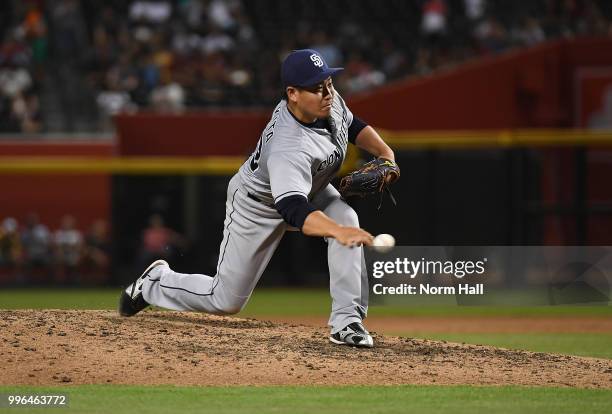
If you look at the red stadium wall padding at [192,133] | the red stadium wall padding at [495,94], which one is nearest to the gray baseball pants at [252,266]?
the red stadium wall padding at [495,94]

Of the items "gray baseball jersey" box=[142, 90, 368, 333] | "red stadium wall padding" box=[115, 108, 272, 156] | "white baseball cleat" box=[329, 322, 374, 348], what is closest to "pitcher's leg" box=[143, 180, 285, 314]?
"gray baseball jersey" box=[142, 90, 368, 333]

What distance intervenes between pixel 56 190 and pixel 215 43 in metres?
3.56

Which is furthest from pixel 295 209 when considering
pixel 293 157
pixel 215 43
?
pixel 215 43

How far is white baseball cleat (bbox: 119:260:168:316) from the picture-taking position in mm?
6508

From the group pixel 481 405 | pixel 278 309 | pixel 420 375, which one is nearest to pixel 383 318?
pixel 278 309

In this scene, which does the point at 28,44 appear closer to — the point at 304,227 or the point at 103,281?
the point at 103,281

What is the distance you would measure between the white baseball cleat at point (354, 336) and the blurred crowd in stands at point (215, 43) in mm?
9782

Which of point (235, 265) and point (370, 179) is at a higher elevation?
point (370, 179)

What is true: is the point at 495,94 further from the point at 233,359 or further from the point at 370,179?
the point at 233,359

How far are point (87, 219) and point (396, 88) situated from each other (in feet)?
15.9

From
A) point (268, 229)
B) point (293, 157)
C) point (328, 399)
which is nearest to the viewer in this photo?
point (328, 399)

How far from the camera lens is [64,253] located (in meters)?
14.2

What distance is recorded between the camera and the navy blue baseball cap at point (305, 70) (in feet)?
18.7

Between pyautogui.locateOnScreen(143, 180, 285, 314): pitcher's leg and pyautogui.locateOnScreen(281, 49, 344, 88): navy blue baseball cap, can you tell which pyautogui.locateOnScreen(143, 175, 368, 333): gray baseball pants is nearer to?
pyautogui.locateOnScreen(143, 180, 285, 314): pitcher's leg
